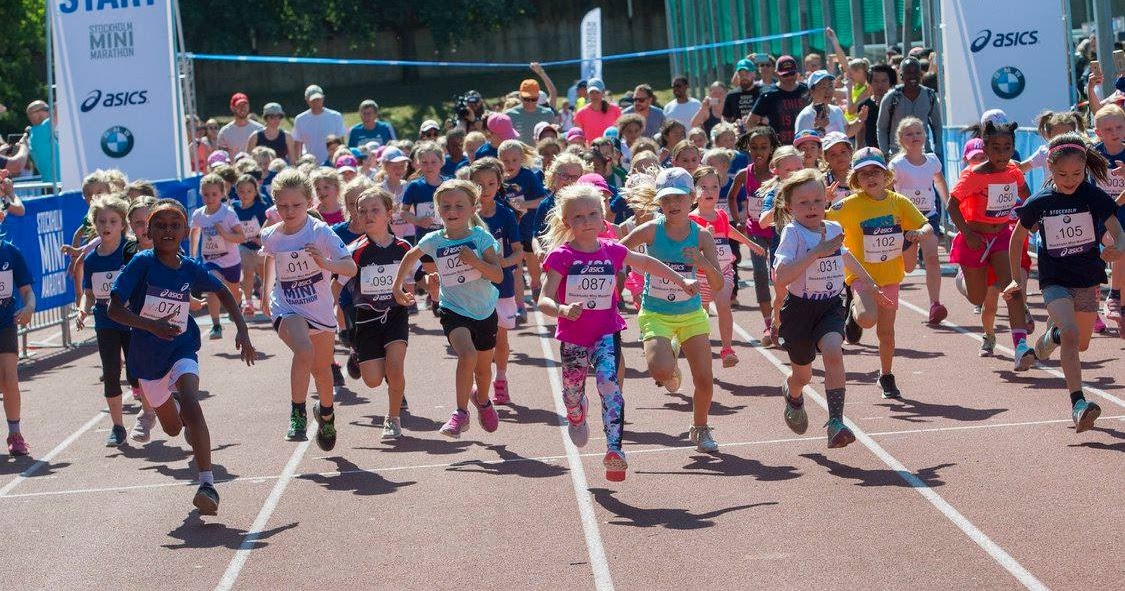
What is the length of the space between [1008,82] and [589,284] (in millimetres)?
10762

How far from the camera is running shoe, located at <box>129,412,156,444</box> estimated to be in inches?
441

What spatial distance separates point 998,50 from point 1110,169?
5.59m

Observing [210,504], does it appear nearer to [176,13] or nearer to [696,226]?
[696,226]

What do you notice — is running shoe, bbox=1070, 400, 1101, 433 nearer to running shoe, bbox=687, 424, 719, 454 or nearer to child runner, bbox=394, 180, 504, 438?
running shoe, bbox=687, 424, 719, 454

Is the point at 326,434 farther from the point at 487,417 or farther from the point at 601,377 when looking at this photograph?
the point at 601,377

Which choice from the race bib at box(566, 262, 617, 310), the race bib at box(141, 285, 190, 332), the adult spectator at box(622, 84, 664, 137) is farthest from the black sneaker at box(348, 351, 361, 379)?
the adult spectator at box(622, 84, 664, 137)

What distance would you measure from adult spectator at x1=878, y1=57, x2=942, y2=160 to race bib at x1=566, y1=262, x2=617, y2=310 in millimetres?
9648

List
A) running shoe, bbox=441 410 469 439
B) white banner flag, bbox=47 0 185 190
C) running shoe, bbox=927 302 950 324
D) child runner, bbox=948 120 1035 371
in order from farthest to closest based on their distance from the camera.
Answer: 1. white banner flag, bbox=47 0 185 190
2. running shoe, bbox=927 302 950 324
3. child runner, bbox=948 120 1035 371
4. running shoe, bbox=441 410 469 439

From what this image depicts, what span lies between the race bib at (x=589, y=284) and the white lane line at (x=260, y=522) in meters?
2.05

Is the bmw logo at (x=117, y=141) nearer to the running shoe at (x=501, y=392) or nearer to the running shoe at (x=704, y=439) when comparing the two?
the running shoe at (x=501, y=392)

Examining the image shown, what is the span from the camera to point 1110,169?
12703mm

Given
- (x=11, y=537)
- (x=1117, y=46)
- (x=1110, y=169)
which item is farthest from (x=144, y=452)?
(x=1117, y=46)

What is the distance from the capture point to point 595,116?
2186cm

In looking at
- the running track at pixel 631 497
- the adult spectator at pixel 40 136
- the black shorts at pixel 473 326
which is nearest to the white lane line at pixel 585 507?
the running track at pixel 631 497
